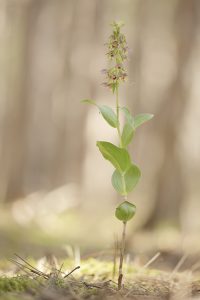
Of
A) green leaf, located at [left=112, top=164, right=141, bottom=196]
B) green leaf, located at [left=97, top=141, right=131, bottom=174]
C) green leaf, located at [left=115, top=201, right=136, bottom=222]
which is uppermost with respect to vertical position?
green leaf, located at [left=97, top=141, right=131, bottom=174]

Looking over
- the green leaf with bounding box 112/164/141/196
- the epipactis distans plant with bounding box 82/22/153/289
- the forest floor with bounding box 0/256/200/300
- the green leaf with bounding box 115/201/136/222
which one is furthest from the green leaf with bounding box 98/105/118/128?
the forest floor with bounding box 0/256/200/300

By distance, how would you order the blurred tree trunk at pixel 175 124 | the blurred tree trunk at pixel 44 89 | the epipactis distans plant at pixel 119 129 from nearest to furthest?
the epipactis distans plant at pixel 119 129, the blurred tree trunk at pixel 175 124, the blurred tree trunk at pixel 44 89

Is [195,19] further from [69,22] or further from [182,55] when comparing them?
[69,22]

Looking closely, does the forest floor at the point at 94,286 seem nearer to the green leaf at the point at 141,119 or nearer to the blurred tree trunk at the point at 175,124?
the green leaf at the point at 141,119

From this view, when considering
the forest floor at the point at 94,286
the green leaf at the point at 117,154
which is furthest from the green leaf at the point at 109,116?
the forest floor at the point at 94,286

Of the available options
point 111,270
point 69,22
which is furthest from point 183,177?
point 69,22

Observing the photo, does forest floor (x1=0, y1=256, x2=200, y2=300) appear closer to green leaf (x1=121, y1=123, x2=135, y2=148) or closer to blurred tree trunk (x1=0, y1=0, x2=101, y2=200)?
green leaf (x1=121, y1=123, x2=135, y2=148)
